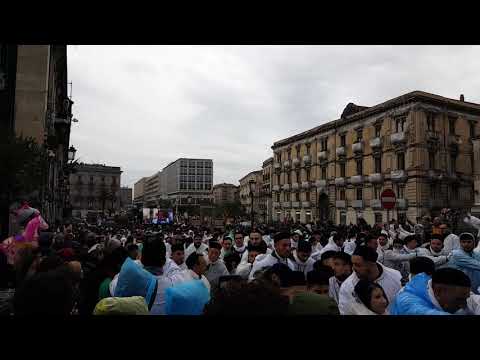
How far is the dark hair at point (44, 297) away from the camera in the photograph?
7.45ft

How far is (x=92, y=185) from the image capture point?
4269 inches

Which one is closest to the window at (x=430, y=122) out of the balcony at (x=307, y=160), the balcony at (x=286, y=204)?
the balcony at (x=307, y=160)

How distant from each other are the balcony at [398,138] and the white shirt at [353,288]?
3472 centimetres

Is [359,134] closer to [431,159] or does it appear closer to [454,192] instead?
[431,159]

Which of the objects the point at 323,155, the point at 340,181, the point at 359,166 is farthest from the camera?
the point at 323,155

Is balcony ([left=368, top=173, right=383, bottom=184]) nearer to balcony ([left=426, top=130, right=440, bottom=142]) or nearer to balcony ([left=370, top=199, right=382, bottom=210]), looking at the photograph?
balcony ([left=370, top=199, right=382, bottom=210])

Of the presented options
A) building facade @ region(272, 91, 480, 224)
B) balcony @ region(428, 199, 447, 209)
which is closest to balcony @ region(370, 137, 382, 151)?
building facade @ region(272, 91, 480, 224)

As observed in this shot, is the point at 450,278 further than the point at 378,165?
No

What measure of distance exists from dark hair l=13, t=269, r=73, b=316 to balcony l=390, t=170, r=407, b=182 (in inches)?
1482

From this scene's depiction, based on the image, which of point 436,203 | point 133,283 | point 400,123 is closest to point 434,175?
point 436,203

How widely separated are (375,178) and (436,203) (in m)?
6.34

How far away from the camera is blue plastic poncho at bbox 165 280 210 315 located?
3.13 meters
